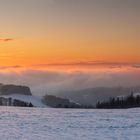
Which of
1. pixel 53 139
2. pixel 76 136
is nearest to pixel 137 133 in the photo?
pixel 76 136

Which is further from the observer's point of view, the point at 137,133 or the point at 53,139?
the point at 137,133

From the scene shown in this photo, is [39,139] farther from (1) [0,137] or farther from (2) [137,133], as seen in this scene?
(2) [137,133]

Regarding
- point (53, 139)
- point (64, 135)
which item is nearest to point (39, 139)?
point (53, 139)

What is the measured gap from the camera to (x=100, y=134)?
4759cm

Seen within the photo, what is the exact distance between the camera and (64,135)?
46062mm

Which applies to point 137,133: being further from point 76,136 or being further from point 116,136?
point 76,136

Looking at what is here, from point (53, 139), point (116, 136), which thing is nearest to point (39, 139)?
point (53, 139)

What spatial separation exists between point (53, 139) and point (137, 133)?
31.3 feet

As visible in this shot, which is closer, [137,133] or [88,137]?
[88,137]

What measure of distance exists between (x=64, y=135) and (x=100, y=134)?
3856 millimetres

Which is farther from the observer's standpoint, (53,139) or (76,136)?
(76,136)

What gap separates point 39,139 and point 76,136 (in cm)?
440

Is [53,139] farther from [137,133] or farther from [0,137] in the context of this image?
[137,133]

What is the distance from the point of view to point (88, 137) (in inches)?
1752
